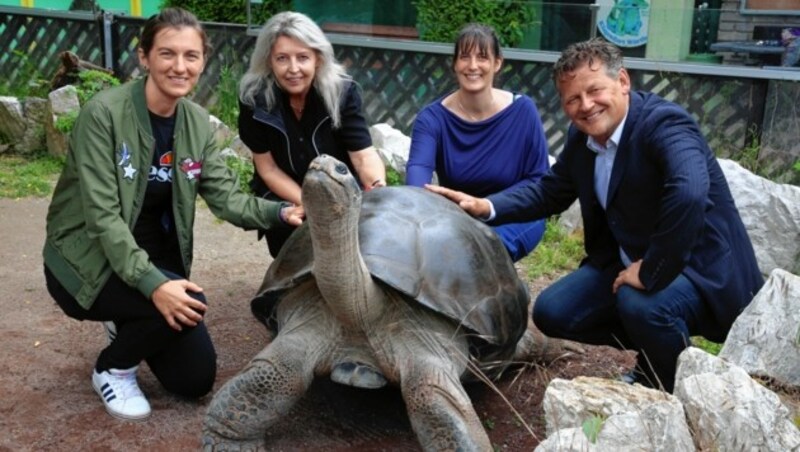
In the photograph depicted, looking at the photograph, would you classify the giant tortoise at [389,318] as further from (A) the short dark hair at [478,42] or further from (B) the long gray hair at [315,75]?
(A) the short dark hair at [478,42]

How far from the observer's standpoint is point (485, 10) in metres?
7.88

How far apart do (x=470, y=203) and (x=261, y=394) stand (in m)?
1.21

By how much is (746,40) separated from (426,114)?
3588mm

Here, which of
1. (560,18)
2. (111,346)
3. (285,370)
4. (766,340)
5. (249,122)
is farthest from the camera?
(560,18)

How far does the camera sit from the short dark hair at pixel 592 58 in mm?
3080

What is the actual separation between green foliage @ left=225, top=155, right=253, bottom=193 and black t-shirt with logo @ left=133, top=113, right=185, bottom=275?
3.05 m

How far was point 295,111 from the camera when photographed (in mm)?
4180

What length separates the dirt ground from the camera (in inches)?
127

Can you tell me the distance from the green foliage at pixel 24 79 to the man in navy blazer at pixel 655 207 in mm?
6782

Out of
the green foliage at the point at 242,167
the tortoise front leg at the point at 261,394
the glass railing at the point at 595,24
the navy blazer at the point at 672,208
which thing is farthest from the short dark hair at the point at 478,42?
the glass railing at the point at 595,24

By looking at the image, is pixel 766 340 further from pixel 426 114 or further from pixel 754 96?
pixel 754 96

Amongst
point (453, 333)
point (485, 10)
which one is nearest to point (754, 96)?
point (485, 10)

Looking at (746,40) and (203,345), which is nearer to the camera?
(203,345)

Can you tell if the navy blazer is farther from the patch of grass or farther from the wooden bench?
the wooden bench
